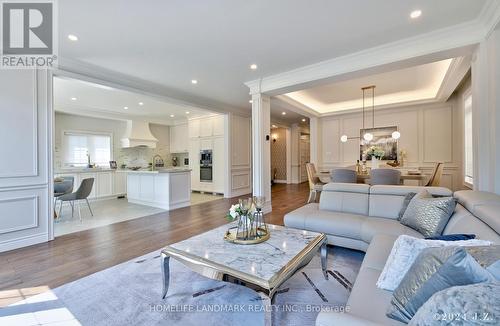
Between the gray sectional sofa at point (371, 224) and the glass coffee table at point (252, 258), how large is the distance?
41 centimetres

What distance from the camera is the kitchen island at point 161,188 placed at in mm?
5173

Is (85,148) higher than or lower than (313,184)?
higher

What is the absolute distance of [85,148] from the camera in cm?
675

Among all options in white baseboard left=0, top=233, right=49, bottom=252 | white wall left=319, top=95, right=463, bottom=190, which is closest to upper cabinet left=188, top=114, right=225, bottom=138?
white wall left=319, top=95, right=463, bottom=190

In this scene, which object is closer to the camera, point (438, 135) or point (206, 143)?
point (438, 135)

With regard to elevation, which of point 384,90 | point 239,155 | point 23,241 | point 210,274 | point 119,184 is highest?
point 384,90

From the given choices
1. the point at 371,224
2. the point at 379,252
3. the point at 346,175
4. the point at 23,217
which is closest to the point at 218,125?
the point at 346,175

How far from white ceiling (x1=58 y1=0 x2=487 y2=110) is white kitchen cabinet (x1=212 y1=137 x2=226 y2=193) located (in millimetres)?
3430

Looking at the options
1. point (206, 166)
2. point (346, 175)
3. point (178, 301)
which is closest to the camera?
point (178, 301)

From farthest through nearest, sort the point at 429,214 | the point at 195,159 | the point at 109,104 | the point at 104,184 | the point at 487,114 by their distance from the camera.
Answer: the point at 195,159 < the point at 104,184 < the point at 109,104 < the point at 487,114 < the point at 429,214

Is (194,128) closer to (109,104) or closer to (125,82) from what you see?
(109,104)

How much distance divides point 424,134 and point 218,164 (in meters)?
6.03

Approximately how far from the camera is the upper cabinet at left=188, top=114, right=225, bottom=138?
7.21 m

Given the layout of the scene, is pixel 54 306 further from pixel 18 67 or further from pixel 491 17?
pixel 491 17
